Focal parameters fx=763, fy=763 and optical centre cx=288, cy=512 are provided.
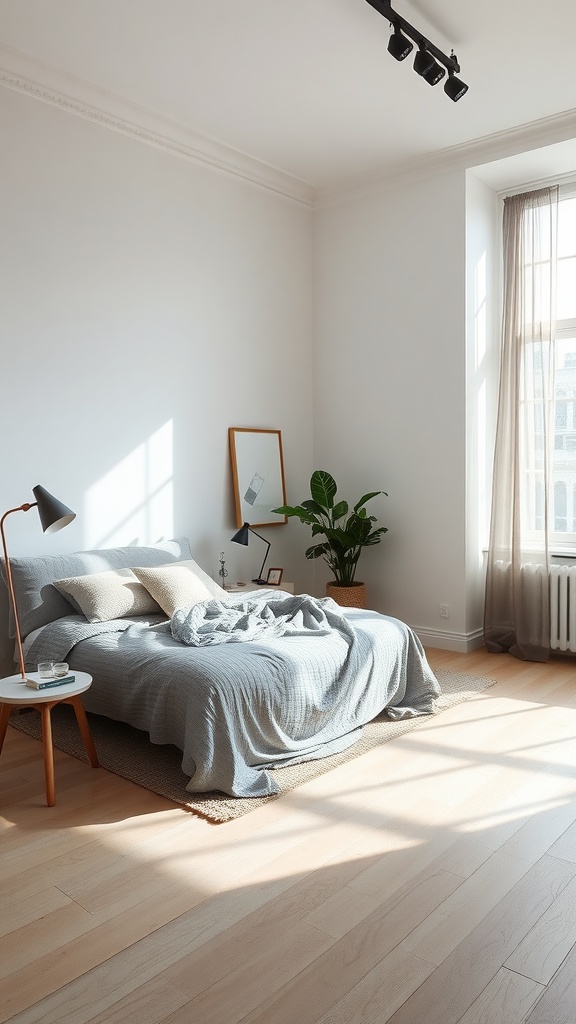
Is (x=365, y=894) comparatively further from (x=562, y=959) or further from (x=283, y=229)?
(x=283, y=229)

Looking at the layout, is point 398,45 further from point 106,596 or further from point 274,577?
point 274,577

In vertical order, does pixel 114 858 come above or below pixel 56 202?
below

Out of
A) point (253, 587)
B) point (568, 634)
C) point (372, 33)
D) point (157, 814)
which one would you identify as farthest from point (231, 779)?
point (372, 33)

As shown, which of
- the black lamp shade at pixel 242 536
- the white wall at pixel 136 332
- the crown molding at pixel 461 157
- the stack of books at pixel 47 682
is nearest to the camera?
the stack of books at pixel 47 682

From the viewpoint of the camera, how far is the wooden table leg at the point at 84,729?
10.3 ft

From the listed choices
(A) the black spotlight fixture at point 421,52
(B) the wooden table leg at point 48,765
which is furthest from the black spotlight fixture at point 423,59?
(B) the wooden table leg at point 48,765

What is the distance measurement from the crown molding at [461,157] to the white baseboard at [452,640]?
3.17 metres

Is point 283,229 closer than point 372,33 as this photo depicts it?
No

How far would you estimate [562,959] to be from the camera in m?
1.98

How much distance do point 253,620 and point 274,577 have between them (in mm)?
1572

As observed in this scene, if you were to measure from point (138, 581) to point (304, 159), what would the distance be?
320cm

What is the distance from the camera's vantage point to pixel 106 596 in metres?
3.91

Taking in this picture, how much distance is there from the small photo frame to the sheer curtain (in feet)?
4.75

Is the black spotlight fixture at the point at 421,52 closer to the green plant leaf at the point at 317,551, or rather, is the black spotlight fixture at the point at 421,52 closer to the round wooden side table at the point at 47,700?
the green plant leaf at the point at 317,551
